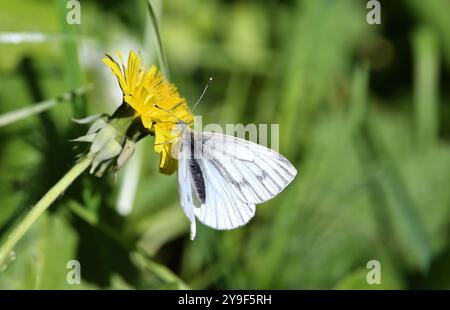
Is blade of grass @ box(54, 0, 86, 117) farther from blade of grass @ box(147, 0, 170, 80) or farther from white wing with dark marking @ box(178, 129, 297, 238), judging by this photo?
white wing with dark marking @ box(178, 129, 297, 238)

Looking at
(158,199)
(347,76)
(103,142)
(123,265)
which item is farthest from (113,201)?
(347,76)

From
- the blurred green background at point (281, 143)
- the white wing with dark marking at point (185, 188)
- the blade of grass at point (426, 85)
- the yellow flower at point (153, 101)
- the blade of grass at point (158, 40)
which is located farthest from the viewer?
the blade of grass at point (426, 85)

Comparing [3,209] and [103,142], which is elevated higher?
[103,142]

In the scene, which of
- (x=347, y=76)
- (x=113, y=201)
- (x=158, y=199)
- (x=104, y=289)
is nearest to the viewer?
(x=104, y=289)

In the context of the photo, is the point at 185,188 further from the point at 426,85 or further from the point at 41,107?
the point at 426,85

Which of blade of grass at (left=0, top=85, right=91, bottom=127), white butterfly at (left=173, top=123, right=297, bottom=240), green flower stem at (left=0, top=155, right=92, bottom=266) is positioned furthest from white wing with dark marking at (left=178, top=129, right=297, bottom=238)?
blade of grass at (left=0, top=85, right=91, bottom=127)

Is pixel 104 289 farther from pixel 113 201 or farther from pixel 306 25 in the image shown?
pixel 306 25

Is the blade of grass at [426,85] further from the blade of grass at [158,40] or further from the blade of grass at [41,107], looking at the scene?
the blade of grass at [41,107]

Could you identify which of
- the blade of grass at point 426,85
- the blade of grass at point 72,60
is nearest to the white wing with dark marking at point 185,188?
the blade of grass at point 72,60
